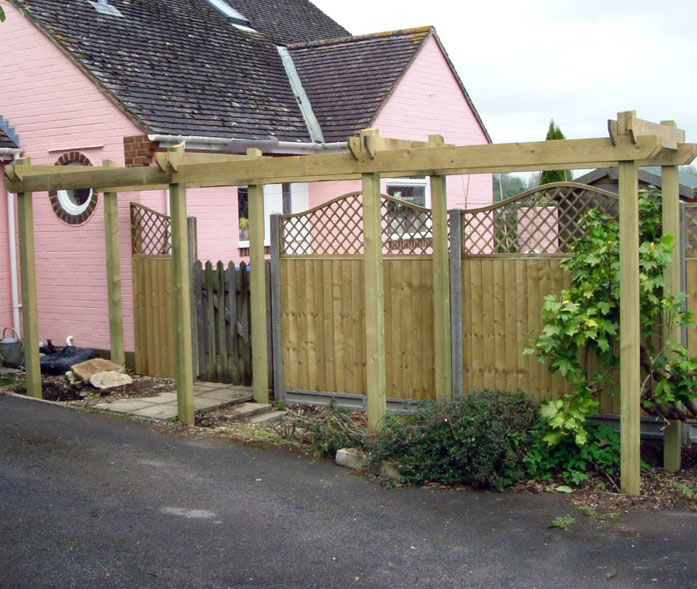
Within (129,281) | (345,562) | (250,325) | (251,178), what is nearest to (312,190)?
(129,281)

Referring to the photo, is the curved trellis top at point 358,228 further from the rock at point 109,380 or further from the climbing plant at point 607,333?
the rock at point 109,380

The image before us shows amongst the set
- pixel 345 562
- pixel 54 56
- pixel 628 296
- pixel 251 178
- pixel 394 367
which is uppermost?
pixel 54 56

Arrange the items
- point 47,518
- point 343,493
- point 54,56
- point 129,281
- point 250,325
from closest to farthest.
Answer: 1. point 47,518
2. point 343,493
3. point 250,325
4. point 129,281
5. point 54,56

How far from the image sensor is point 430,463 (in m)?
6.66

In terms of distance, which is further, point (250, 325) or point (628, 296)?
point (250, 325)

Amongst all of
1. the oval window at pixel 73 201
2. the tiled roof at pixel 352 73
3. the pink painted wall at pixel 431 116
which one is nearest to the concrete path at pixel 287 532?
the oval window at pixel 73 201

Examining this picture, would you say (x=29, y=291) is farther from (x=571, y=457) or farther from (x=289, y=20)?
(x=289, y=20)

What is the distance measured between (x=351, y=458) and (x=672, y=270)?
2878 millimetres

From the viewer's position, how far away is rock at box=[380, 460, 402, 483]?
6824 mm

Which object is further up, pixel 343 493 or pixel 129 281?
pixel 129 281

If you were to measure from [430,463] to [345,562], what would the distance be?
1585mm

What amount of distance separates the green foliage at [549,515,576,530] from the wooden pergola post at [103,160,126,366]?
7067 mm

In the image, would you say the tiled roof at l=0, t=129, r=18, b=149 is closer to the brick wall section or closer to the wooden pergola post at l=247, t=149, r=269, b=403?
the brick wall section

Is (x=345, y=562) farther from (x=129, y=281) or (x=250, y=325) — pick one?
(x=129, y=281)
